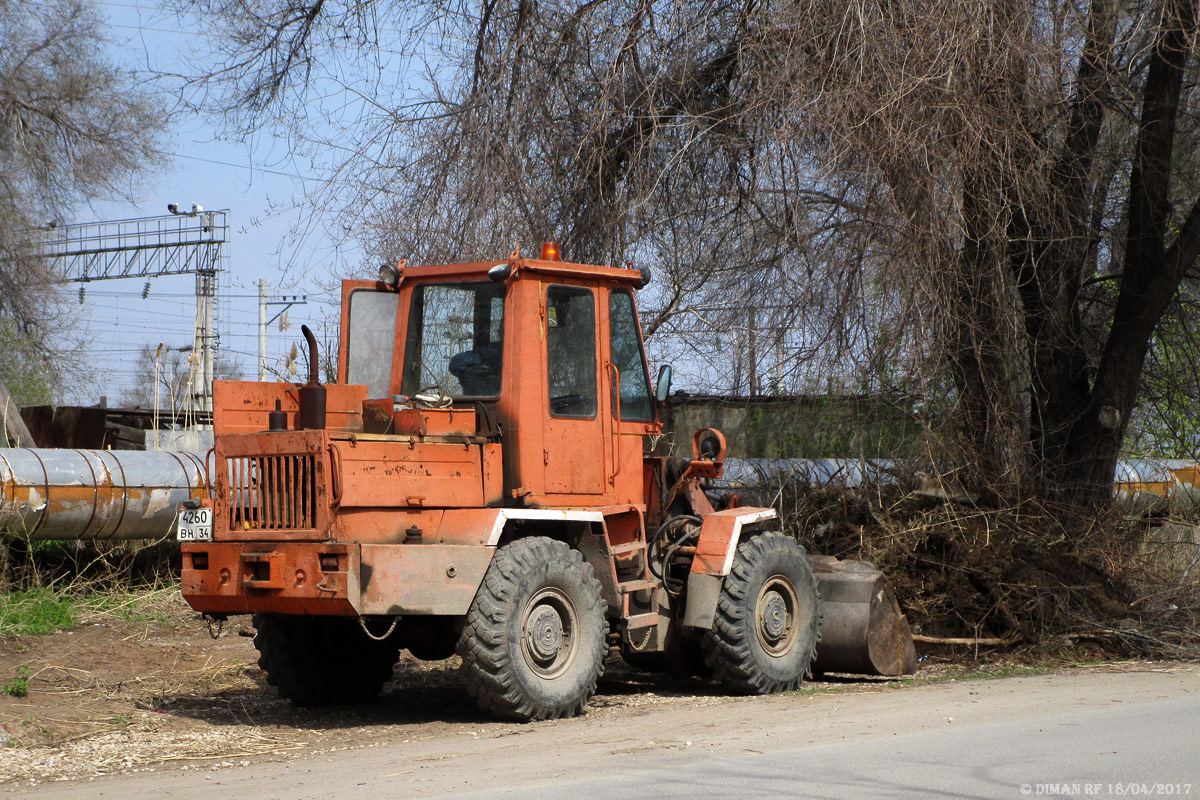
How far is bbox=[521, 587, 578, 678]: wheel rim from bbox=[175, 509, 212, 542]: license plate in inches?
79.1

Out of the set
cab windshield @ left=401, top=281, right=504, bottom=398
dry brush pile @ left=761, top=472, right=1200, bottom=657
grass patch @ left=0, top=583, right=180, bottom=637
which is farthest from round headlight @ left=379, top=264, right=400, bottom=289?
grass patch @ left=0, top=583, right=180, bottom=637

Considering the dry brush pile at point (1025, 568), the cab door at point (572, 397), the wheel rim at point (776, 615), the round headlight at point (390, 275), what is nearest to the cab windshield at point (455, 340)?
the round headlight at point (390, 275)

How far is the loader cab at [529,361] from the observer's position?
26.6 feet

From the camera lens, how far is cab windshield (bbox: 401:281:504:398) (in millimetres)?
8242

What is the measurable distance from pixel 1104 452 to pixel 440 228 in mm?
6348

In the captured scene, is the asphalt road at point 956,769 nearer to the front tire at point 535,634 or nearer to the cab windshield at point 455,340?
the front tire at point 535,634

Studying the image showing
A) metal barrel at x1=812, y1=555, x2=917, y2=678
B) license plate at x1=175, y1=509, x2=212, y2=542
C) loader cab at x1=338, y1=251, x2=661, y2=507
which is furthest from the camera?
metal barrel at x1=812, y1=555, x2=917, y2=678

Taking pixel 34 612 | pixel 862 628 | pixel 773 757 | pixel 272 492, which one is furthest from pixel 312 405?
pixel 34 612

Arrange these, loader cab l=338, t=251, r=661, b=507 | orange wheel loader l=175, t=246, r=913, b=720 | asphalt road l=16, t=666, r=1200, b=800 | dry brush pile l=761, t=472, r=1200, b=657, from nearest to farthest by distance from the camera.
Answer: asphalt road l=16, t=666, r=1200, b=800, orange wheel loader l=175, t=246, r=913, b=720, loader cab l=338, t=251, r=661, b=507, dry brush pile l=761, t=472, r=1200, b=657

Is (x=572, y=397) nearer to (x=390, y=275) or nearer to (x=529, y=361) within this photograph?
(x=529, y=361)

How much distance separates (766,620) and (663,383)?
1859 mm

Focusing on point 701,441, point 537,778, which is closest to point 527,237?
point 701,441

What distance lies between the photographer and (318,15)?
12.0 metres

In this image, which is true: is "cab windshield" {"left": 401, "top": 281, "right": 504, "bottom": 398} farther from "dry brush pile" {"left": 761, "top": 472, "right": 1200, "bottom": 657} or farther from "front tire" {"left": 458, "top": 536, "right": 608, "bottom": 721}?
"dry brush pile" {"left": 761, "top": 472, "right": 1200, "bottom": 657}
